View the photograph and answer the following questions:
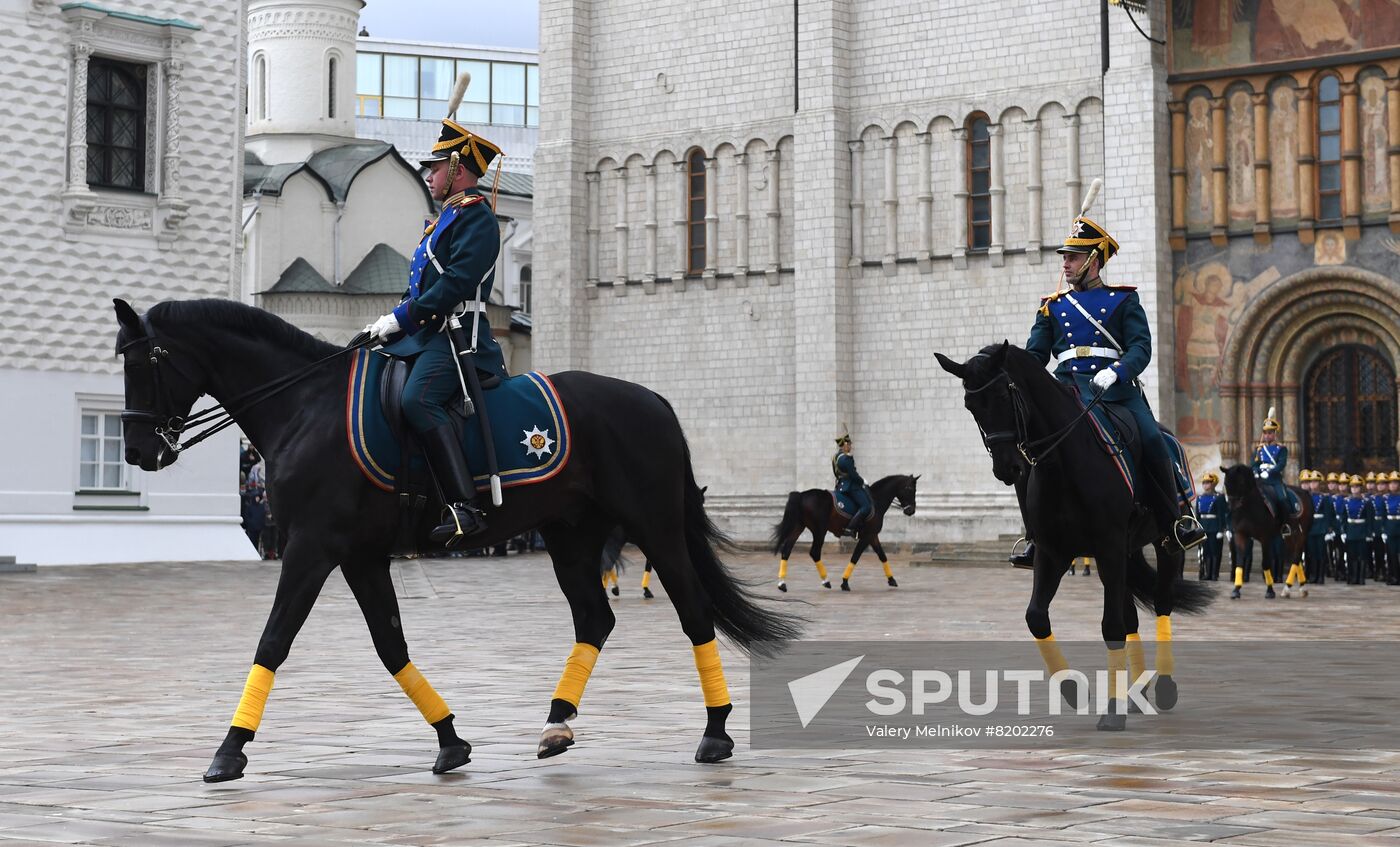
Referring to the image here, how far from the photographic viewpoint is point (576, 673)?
8195 mm

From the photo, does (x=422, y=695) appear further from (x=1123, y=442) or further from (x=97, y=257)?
(x=97, y=257)

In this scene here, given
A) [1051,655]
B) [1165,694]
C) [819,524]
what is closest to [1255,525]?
[819,524]

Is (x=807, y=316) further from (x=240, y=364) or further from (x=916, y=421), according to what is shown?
(x=240, y=364)

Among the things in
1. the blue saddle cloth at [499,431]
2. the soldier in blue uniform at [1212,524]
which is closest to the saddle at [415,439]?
the blue saddle cloth at [499,431]

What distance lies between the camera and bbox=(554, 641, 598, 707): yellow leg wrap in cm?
812

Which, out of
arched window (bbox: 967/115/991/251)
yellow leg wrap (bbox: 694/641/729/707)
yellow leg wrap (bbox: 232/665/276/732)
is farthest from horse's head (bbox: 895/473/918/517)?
yellow leg wrap (bbox: 232/665/276/732)

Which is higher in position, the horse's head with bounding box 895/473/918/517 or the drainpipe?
the drainpipe

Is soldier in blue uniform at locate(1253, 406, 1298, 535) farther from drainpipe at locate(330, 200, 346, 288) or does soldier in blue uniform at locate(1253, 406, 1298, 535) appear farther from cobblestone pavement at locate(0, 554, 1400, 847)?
drainpipe at locate(330, 200, 346, 288)

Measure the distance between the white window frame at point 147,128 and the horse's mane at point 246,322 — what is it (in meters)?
22.8

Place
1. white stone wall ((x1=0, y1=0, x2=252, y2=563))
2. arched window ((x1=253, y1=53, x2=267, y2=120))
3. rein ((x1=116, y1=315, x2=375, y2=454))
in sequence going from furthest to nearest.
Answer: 1. arched window ((x1=253, y1=53, x2=267, y2=120))
2. white stone wall ((x1=0, y1=0, x2=252, y2=563))
3. rein ((x1=116, y1=315, x2=375, y2=454))

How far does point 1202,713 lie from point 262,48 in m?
51.0

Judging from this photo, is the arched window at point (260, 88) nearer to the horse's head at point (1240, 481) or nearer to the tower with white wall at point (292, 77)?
the tower with white wall at point (292, 77)

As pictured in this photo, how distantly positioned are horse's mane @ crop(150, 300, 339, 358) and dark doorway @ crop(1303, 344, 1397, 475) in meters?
29.7

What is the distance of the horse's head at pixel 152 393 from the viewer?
7938 millimetres
